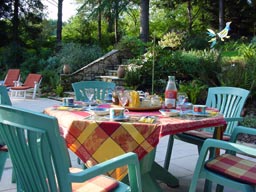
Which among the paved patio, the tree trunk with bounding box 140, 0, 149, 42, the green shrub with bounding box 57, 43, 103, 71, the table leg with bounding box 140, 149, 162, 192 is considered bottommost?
the paved patio

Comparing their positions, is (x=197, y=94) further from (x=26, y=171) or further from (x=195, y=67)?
(x=26, y=171)

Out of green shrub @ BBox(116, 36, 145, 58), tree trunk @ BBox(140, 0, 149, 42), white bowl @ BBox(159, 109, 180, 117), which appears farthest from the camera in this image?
tree trunk @ BBox(140, 0, 149, 42)

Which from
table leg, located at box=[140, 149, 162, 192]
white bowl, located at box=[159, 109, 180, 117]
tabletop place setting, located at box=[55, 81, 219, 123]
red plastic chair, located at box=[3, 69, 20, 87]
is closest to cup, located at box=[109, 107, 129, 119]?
tabletop place setting, located at box=[55, 81, 219, 123]

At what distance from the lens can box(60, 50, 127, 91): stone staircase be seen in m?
9.80

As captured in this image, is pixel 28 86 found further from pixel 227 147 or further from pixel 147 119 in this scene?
pixel 227 147

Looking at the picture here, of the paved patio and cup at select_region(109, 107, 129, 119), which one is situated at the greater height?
cup at select_region(109, 107, 129, 119)

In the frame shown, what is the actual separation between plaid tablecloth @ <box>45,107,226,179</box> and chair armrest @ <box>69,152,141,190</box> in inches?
10.7

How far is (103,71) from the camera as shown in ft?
34.1

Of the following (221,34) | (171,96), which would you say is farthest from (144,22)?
(171,96)

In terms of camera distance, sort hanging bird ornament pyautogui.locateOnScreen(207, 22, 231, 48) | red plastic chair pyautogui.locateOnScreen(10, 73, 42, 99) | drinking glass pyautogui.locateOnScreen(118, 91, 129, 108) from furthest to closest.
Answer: red plastic chair pyautogui.locateOnScreen(10, 73, 42, 99)
hanging bird ornament pyautogui.locateOnScreen(207, 22, 231, 48)
drinking glass pyautogui.locateOnScreen(118, 91, 129, 108)

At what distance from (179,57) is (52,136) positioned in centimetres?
694

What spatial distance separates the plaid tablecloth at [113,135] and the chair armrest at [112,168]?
27 centimetres

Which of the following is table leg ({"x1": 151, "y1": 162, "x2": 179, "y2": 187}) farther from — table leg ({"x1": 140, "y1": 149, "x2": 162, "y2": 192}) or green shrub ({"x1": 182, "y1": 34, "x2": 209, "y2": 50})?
green shrub ({"x1": 182, "y1": 34, "x2": 209, "y2": 50})

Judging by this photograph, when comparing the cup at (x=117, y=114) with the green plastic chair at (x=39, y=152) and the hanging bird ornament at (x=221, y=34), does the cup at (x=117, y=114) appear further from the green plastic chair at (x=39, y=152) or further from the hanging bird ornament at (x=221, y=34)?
the hanging bird ornament at (x=221, y=34)
